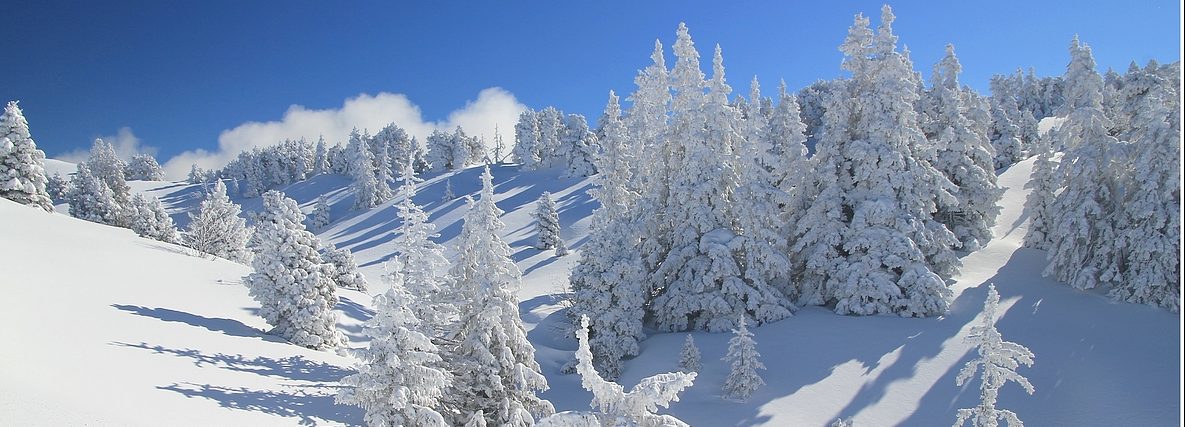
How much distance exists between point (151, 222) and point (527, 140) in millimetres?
63252

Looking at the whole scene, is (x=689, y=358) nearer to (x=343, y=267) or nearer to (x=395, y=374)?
(x=395, y=374)

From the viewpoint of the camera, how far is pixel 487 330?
15281mm

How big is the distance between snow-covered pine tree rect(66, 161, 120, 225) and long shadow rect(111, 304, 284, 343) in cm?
4363

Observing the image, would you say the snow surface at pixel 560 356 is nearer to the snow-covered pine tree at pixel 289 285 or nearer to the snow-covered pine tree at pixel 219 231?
the snow-covered pine tree at pixel 289 285

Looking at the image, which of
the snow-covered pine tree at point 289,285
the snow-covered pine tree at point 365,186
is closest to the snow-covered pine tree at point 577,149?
the snow-covered pine tree at point 365,186

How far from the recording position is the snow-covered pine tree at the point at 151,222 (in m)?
48.7

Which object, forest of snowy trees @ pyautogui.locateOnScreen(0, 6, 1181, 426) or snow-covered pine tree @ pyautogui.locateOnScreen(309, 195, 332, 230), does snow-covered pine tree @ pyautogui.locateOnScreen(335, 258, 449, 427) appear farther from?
snow-covered pine tree @ pyautogui.locateOnScreen(309, 195, 332, 230)

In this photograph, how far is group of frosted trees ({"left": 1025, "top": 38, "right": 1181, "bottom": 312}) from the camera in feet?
66.6

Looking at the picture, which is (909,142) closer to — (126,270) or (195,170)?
(126,270)

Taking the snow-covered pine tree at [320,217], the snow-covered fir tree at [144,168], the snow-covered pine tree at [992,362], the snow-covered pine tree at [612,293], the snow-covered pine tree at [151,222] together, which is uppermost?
the snow-covered fir tree at [144,168]

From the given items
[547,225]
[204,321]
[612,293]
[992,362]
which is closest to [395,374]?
[612,293]

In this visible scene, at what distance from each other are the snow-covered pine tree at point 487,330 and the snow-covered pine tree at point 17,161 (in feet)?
128

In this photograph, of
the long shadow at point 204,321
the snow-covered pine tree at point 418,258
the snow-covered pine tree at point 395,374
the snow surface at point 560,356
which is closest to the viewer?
the snow-covered pine tree at point 395,374

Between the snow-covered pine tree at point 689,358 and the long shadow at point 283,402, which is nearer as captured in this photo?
the long shadow at point 283,402
